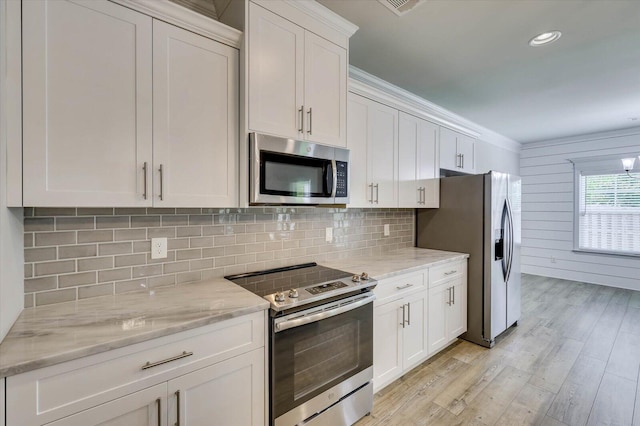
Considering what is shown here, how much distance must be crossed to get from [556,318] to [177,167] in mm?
4674

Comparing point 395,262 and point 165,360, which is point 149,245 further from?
point 395,262

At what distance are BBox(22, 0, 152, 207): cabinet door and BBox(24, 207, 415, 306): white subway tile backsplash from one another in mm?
310

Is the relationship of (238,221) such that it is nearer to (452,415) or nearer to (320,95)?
(320,95)

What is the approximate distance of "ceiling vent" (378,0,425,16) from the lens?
1.81 meters

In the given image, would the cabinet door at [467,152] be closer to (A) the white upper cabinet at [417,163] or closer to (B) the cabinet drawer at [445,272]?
(A) the white upper cabinet at [417,163]

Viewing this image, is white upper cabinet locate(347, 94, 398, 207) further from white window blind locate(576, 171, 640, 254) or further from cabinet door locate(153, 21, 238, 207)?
white window blind locate(576, 171, 640, 254)

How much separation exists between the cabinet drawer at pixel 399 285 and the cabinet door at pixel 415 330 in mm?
74

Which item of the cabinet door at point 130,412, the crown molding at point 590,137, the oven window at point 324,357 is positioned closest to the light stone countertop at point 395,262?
the oven window at point 324,357

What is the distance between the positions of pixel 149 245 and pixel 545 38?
3.19 metres

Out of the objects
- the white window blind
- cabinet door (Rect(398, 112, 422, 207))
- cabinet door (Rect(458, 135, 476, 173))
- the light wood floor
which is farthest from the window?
cabinet door (Rect(398, 112, 422, 207))

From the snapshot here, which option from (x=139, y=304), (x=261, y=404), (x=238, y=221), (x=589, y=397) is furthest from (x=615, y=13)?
(x=139, y=304)

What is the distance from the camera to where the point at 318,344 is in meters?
1.67

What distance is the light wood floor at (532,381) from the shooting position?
201cm

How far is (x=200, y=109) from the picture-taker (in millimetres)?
1563
